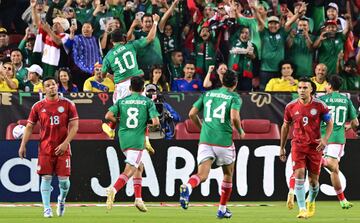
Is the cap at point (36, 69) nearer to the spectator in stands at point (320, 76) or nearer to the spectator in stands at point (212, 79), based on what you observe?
the spectator in stands at point (212, 79)

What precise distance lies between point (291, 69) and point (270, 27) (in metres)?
1.23

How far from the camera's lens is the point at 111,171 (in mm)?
21422

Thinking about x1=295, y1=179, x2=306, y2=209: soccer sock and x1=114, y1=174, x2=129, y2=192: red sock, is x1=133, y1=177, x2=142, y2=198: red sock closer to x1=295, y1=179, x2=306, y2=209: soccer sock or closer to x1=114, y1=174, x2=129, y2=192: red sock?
x1=114, y1=174, x2=129, y2=192: red sock

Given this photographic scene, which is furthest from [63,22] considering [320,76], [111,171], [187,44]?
[320,76]

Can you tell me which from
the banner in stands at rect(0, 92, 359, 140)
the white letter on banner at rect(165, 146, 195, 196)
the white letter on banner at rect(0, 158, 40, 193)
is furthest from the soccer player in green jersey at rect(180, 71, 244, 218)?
the banner in stands at rect(0, 92, 359, 140)

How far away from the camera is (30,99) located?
871 inches

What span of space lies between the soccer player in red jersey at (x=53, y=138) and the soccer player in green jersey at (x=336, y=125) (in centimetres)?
475

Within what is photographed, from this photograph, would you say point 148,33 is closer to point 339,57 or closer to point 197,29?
point 197,29

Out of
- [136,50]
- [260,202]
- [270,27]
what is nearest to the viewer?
[260,202]

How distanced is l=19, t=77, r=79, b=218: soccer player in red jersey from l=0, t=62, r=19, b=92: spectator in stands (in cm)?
644

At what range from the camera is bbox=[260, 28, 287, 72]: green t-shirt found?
2439cm

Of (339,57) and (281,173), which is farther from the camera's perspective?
(339,57)

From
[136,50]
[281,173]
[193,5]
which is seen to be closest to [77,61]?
[136,50]

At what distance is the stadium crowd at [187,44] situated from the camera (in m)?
23.7
